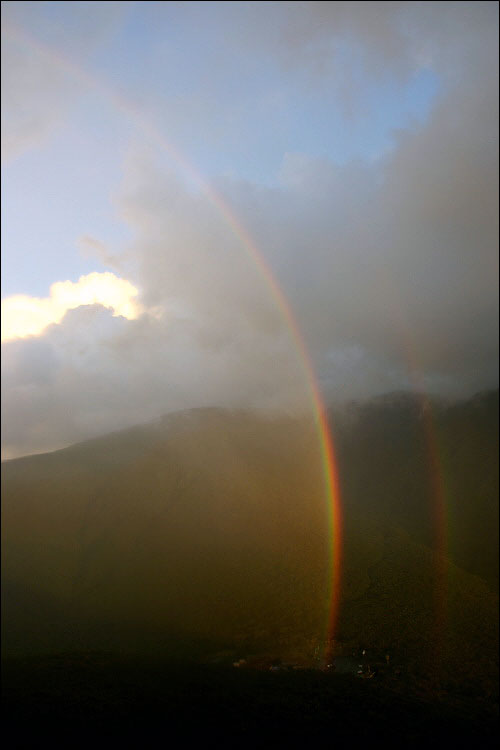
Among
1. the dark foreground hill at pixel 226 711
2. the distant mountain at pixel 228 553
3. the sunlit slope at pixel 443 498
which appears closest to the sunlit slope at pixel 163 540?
the distant mountain at pixel 228 553

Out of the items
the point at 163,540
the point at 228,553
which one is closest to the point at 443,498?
the point at 228,553

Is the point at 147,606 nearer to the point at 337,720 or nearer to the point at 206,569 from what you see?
the point at 206,569

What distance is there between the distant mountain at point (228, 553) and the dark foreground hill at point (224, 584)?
40 centimetres

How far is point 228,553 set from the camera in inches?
3688

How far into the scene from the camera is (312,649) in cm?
4766

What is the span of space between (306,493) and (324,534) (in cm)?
3541

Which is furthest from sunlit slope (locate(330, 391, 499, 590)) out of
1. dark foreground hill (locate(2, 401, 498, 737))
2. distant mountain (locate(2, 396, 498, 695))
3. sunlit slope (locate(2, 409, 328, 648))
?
sunlit slope (locate(2, 409, 328, 648))

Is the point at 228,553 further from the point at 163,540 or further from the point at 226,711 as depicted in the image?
the point at 226,711

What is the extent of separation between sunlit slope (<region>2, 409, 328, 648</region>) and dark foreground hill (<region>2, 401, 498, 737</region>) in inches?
19.4

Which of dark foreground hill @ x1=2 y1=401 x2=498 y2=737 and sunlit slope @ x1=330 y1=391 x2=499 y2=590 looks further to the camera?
sunlit slope @ x1=330 y1=391 x2=499 y2=590

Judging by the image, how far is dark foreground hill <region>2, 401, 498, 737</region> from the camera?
118 feet

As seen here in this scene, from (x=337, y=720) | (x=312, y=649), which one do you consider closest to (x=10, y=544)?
(x=312, y=649)

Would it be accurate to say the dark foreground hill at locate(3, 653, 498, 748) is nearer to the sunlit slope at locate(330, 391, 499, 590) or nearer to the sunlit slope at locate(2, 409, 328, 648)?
the sunlit slope at locate(2, 409, 328, 648)

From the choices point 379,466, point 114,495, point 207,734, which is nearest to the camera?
point 207,734
